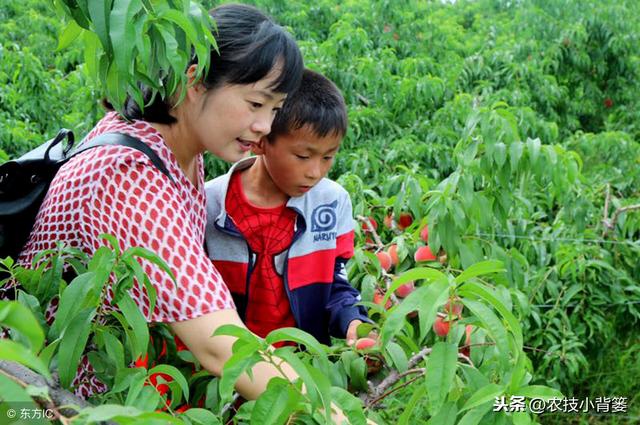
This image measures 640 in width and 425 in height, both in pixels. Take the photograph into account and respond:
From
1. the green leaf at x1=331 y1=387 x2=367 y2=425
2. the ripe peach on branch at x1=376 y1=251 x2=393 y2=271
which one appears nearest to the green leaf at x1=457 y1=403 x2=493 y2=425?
the green leaf at x1=331 y1=387 x2=367 y2=425

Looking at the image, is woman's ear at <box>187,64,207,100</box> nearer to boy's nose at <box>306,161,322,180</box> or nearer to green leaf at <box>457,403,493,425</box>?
boy's nose at <box>306,161,322,180</box>

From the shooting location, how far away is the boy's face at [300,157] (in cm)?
156

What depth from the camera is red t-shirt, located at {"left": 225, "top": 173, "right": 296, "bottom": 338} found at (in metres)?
1.60

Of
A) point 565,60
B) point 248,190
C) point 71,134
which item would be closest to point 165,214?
point 71,134

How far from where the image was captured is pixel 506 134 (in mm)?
1706

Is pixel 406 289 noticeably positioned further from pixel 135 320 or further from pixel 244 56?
pixel 135 320

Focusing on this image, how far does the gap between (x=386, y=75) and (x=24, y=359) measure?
3.77 meters

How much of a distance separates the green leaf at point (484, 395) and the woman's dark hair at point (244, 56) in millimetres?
600

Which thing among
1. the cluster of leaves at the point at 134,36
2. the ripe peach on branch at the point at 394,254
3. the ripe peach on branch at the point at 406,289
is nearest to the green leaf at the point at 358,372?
the cluster of leaves at the point at 134,36

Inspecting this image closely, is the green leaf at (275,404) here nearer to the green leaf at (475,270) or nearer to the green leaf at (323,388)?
the green leaf at (323,388)

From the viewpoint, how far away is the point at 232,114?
4.11 ft

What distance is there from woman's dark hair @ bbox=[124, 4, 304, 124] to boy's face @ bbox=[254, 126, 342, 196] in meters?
0.25

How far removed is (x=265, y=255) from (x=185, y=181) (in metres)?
0.36

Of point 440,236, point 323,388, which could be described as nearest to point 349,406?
point 323,388
